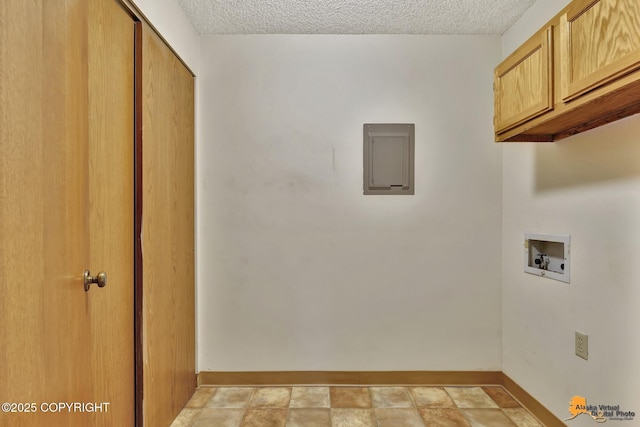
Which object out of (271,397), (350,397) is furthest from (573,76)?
(271,397)

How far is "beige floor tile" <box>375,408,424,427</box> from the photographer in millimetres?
2094

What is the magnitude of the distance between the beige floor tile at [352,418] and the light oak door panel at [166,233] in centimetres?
91

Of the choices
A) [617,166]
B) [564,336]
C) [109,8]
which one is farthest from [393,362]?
[109,8]

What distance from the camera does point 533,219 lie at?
222 cm

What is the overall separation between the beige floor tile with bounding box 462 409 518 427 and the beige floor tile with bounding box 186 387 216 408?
5.12 ft

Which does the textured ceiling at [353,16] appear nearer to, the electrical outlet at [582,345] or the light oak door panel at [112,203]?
the light oak door panel at [112,203]

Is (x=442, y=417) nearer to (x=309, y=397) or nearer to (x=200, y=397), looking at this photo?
(x=309, y=397)

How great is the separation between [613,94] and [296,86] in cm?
178

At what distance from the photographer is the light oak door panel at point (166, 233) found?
5.95 ft

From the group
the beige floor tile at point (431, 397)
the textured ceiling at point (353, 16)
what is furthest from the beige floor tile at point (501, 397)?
the textured ceiling at point (353, 16)

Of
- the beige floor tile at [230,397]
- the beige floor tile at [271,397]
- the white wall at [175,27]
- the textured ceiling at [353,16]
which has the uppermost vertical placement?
the textured ceiling at [353,16]

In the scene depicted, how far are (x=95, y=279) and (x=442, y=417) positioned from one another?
194cm

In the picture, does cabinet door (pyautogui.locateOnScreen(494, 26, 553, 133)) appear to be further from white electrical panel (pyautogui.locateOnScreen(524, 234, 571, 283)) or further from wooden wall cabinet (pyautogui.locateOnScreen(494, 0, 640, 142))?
white electrical panel (pyautogui.locateOnScreen(524, 234, 571, 283))

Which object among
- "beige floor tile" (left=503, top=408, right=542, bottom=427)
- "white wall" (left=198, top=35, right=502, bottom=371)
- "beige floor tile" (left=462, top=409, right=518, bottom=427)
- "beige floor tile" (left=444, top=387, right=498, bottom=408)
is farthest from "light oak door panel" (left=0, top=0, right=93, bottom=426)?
"beige floor tile" (left=503, top=408, right=542, bottom=427)
